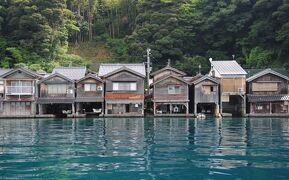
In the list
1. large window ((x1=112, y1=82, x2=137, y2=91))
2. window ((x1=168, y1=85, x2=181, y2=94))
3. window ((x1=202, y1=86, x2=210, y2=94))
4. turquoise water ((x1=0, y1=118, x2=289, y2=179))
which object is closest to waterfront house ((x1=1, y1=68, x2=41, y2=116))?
large window ((x1=112, y1=82, x2=137, y2=91))

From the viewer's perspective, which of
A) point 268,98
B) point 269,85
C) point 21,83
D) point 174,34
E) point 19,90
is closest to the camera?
point 268,98

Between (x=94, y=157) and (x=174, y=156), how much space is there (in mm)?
3331

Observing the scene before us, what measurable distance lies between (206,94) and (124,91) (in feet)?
33.5

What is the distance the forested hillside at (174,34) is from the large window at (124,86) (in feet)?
44.5

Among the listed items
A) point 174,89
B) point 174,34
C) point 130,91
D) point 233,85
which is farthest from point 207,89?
point 174,34

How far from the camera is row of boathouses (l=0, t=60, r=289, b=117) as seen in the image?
1795 inches

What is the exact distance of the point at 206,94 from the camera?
46188 mm

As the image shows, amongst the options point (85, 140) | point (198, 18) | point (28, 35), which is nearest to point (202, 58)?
point (198, 18)

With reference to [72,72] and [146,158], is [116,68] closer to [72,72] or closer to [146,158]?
[72,72]

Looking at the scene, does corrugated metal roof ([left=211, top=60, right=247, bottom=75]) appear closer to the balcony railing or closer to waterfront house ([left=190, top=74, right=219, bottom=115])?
waterfront house ([left=190, top=74, right=219, bottom=115])

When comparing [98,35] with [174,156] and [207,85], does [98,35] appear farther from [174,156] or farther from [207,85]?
[174,156]

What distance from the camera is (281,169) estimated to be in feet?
42.2

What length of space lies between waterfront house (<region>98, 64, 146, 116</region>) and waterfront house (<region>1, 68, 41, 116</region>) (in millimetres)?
8896

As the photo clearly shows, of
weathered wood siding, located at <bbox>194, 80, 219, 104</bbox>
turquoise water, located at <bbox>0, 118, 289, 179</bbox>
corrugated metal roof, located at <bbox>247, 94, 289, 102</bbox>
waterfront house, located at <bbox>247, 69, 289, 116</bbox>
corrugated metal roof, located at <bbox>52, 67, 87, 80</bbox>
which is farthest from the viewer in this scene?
corrugated metal roof, located at <bbox>52, 67, 87, 80</bbox>
